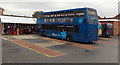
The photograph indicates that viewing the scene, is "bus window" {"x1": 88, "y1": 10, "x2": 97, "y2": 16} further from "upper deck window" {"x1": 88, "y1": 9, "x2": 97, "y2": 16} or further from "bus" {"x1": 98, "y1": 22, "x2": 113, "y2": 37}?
"bus" {"x1": 98, "y1": 22, "x2": 113, "y2": 37}

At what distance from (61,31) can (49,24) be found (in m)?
2.99

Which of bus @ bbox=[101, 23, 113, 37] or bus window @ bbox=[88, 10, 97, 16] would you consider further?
bus @ bbox=[101, 23, 113, 37]

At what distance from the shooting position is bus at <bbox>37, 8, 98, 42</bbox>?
14391mm

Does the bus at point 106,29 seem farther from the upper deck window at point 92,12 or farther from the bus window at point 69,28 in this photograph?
the bus window at point 69,28

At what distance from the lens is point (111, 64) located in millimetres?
7562

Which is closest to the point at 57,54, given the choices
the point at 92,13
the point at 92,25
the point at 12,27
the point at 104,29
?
the point at 92,25

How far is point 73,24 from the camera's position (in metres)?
15.6

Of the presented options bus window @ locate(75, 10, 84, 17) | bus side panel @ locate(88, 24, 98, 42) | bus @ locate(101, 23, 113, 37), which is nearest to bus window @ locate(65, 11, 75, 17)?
bus window @ locate(75, 10, 84, 17)

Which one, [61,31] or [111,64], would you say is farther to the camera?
[61,31]

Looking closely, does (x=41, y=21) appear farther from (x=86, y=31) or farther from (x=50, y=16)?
(x=86, y=31)

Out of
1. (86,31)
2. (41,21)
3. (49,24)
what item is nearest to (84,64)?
(86,31)

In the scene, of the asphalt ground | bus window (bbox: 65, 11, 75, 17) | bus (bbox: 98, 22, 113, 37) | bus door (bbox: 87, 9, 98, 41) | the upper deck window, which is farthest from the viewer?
bus (bbox: 98, 22, 113, 37)

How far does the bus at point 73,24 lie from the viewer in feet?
47.2

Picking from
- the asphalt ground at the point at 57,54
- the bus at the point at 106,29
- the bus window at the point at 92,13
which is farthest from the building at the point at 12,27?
the bus window at the point at 92,13
